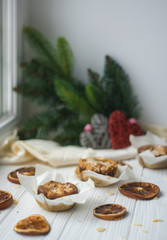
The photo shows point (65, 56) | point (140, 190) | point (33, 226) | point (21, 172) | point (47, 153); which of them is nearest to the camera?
point (33, 226)

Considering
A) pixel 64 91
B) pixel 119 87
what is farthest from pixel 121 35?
pixel 64 91

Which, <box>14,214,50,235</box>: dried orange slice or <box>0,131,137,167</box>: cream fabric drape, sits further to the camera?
<box>0,131,137,167</box>: cream fabric drape

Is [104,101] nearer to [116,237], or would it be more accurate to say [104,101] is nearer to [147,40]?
[147,40]

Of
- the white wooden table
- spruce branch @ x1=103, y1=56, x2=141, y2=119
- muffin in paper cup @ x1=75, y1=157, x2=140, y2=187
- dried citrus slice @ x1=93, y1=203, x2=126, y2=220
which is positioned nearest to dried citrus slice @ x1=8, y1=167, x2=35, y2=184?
the white wooden table

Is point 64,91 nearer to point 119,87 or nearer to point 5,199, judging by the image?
point 119,87

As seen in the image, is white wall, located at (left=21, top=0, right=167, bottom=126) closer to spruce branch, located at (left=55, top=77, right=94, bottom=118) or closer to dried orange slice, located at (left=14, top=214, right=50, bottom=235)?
spruce branch, located at (left=55, top=77, right=94, bottom=118)

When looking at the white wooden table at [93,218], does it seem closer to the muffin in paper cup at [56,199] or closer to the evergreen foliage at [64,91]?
the muffin in paper cup at [56,199]
